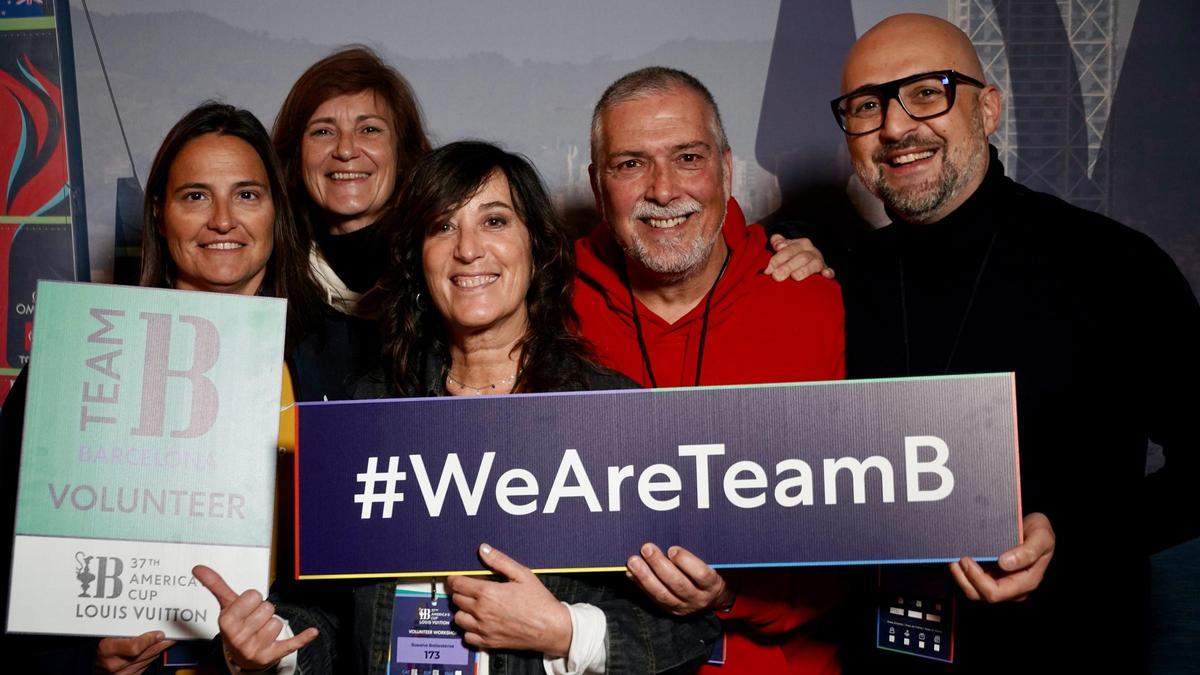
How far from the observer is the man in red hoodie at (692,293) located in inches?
82.1

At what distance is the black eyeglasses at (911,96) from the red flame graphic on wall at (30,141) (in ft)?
9.22

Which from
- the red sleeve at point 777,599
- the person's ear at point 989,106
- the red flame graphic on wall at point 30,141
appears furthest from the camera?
the red flame graphic on wall at point 30,141

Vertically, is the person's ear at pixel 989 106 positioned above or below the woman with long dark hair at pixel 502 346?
above

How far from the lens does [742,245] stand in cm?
228

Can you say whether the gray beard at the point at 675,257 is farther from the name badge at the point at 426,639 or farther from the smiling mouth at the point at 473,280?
the name badge at the point at 426,639

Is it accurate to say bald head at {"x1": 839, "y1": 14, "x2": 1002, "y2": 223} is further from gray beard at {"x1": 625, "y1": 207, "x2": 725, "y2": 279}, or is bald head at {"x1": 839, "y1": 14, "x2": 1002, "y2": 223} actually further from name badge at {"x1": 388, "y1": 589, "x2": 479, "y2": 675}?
name badge at {"x1": 388, "y1": 589, "x2": 479, "y2": 675}

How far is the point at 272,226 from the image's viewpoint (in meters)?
2.25

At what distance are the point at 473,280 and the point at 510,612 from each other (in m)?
0.64

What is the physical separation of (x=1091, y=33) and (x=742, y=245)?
5.48 ft

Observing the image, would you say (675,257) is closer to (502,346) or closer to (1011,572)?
(502,346)

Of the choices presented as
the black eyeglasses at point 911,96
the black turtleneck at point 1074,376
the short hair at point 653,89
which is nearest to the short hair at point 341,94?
the short hair at point 653,89

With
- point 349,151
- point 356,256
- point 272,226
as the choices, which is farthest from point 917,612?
point 349,151

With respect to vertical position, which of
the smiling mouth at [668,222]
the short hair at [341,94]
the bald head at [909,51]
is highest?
the short hair at [341,94]

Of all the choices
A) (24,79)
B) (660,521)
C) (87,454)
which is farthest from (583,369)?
(24,79)
